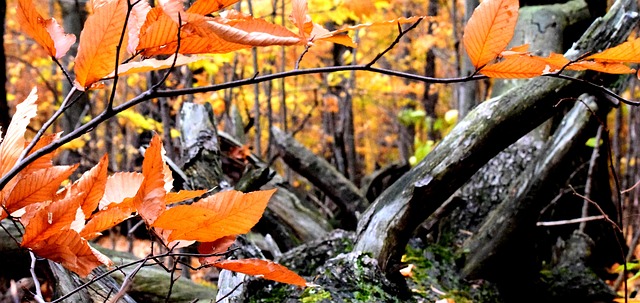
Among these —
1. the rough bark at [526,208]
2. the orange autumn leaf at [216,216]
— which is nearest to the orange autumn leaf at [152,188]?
the orange autumn leaf at [216,216]

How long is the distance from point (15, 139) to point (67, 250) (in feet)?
0.68

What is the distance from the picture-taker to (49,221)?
30.8 inches

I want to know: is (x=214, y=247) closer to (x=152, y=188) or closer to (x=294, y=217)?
(x=152, y=188)

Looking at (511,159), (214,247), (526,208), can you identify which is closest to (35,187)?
(214,247)

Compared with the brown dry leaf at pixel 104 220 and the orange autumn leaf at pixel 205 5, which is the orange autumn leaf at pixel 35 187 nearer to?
the brown dry leaf at pixel 104 220

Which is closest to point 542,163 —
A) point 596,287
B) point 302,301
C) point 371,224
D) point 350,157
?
point 596,287

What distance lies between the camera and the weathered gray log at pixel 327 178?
11.8ft

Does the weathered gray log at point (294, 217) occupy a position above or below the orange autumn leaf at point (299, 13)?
below

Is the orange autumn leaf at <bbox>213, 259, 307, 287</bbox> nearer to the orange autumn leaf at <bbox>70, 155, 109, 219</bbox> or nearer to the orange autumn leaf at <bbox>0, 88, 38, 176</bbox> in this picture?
the orange autumn leaf at <bbox>70, 155, 109, 219</bbox>

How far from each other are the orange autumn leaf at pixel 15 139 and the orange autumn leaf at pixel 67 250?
142 mm

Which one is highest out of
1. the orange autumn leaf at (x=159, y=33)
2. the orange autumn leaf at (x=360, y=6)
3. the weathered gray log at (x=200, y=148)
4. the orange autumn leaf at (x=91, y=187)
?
the orange autumn leaf at (x=360, y=6)

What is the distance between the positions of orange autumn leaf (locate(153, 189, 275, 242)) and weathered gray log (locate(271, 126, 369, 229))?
272 cm

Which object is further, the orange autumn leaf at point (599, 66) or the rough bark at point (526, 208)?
the rough bark at point (526, 208)

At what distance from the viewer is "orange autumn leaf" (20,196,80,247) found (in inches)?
30.5
